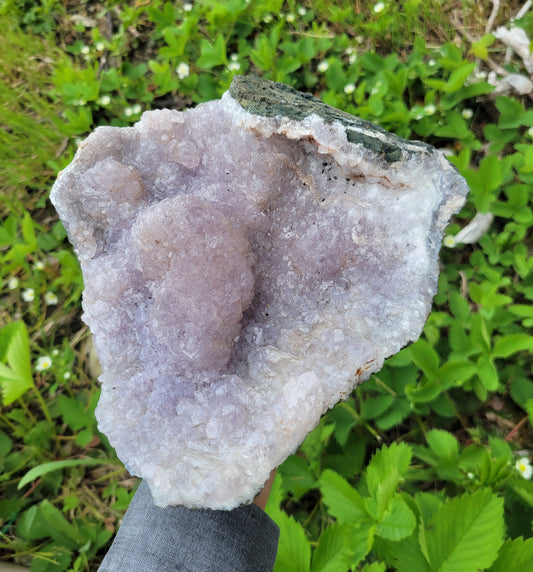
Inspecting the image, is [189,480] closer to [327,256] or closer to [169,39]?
[327,256]

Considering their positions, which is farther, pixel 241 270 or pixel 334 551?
pixel 334 551

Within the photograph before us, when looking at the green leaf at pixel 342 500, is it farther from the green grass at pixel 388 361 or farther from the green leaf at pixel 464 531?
the green leaf at pixel 464 531

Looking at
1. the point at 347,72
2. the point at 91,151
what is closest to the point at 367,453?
the point at 91,151

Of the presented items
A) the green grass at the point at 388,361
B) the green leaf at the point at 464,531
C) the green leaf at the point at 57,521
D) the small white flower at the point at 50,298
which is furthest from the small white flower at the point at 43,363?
the green leaf at the point at 464,531

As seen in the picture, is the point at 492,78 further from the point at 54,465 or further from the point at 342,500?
the point at 54,465

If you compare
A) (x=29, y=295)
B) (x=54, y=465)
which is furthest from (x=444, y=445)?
(x=29, y=295)

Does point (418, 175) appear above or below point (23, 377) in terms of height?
above
